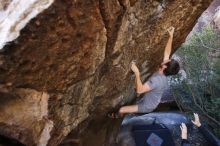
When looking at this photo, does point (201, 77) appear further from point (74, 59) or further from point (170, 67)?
point (74, 59)

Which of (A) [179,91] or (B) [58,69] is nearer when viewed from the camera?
(B) [58,69]

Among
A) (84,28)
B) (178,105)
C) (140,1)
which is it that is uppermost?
(140,1)

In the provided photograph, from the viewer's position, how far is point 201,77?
1159 cm

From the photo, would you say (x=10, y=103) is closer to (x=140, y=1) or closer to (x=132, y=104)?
(x=140, y=1)

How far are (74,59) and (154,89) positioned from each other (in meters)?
2.42

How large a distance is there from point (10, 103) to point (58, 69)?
0.74 metres

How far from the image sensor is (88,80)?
520 cm

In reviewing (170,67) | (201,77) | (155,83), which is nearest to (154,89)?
(155,83)

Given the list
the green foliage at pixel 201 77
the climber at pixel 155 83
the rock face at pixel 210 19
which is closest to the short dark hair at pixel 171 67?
the climber at pixel 155 83

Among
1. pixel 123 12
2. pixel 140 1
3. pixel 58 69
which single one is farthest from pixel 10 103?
pixel 140 1

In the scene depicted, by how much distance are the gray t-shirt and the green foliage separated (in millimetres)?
4347

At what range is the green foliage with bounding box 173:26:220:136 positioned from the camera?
11094 mm

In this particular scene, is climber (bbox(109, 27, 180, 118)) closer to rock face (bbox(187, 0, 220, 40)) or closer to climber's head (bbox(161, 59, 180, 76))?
climber's head (bbox(161, 59, 180, 76))

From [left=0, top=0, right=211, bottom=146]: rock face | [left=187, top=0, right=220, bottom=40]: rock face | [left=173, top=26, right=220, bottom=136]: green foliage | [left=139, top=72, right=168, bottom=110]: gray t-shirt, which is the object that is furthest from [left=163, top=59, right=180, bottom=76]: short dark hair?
[left=187, top=0, right=220, bottom=40]: rock face
